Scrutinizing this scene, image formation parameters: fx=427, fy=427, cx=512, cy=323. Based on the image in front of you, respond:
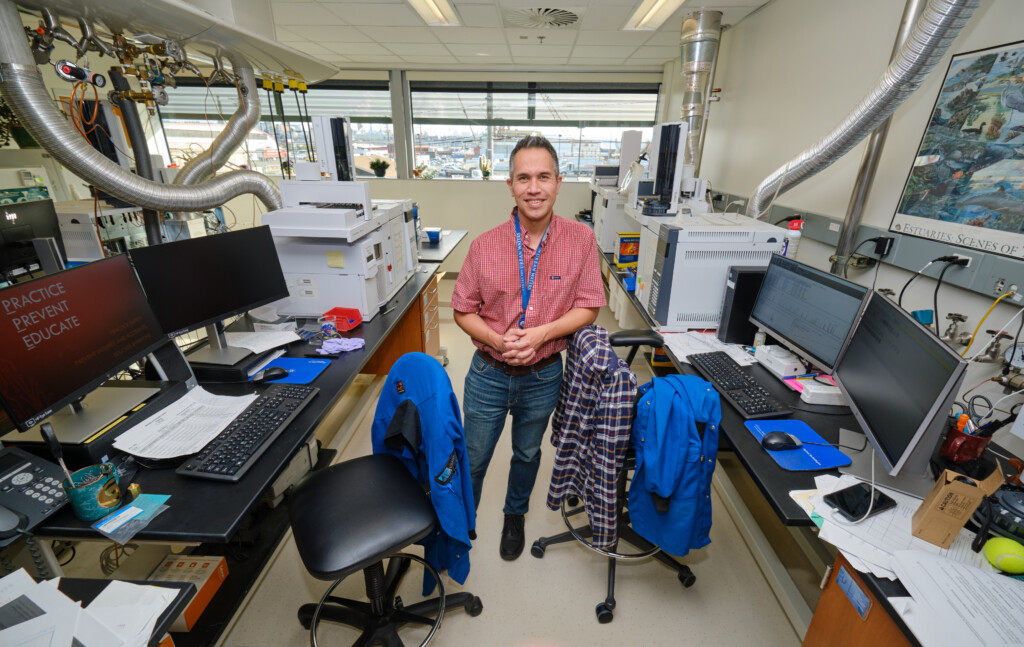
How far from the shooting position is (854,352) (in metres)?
1.38

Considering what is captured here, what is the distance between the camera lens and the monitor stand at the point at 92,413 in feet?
3.66

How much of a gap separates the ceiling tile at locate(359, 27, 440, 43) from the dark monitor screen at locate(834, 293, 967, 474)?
415 cm

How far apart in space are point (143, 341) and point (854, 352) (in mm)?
2248

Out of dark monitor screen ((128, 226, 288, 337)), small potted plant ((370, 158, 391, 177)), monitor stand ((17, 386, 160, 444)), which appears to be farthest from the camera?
small potted plant ((370, 158, 391, 177))

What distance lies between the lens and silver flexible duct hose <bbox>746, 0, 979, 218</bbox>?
5.21ft

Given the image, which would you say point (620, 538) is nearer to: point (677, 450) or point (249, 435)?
point (677, 450)

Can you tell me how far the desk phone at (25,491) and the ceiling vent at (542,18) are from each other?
3801 millimetres

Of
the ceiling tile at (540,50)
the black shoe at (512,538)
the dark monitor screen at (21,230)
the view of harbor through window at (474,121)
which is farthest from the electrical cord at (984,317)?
the view of harbor through window at (474,121)

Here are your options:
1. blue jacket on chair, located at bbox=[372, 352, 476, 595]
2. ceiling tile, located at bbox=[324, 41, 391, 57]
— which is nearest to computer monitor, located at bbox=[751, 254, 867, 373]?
blue jacket on chair, located at bbox=[372, 352, 476, 595]

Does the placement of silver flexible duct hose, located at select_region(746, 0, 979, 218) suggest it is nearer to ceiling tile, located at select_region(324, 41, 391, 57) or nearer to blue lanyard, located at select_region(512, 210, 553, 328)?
blue lanyard, located at select_region(512, 210, 553, 328)

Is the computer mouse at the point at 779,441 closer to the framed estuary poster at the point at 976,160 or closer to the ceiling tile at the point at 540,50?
the framed estuary poster at the point at 976,160

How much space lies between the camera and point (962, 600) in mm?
840

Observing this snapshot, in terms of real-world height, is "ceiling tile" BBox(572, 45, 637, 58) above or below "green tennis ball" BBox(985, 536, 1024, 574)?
above

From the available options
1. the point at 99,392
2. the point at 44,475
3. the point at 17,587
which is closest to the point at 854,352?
the point at 17,587
